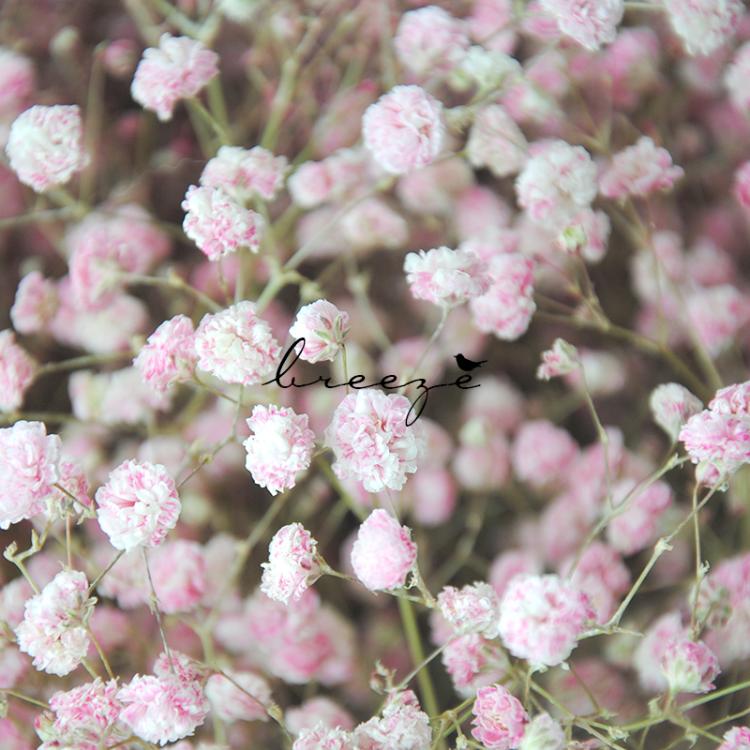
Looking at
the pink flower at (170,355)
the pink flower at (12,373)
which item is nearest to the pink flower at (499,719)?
the pink flower at (170,355)

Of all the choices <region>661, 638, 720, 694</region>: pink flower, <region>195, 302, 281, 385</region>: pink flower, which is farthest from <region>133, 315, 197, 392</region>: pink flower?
<region>661, 638, 720, 694</region>: pink flower

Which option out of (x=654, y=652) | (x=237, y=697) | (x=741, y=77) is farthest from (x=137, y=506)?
(x=741, y=77)

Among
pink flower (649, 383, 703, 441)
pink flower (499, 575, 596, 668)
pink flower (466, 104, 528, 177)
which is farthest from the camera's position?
pink flower (466, 104, 528, 177)

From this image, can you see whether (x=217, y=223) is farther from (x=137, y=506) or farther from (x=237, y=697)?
(x=237, y=697)

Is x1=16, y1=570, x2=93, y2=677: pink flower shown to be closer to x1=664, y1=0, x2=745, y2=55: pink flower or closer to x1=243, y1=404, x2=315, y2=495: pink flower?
x1=243, y1=404, x2=315, y2=495: pink flower

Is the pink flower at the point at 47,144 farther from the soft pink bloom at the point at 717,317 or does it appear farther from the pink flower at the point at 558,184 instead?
the soft pink bloom at the point at 717,317
